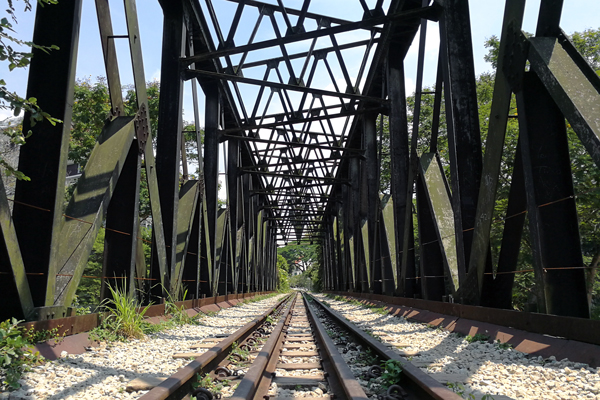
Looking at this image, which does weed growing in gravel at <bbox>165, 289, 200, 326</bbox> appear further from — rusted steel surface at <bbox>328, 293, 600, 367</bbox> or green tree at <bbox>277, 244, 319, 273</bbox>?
green tree at <bbox>277, 244, 319, 273</bbox>

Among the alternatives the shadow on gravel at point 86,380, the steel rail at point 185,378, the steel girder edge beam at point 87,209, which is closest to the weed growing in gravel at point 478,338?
the steel rail at point 185,378

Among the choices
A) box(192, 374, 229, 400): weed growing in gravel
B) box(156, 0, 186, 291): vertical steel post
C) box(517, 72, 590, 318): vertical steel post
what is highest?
box(156, 0, 186, 291): vertical steel post

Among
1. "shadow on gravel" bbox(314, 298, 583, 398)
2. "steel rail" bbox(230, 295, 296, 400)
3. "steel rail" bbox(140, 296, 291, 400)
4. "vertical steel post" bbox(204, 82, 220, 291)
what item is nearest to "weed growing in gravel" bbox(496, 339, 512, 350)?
"shadow on gravel" bbox(314, 298, 583, 398)

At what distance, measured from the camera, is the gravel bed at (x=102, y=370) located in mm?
2600

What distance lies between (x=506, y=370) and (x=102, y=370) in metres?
2.97

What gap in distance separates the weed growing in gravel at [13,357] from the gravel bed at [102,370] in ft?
0.21

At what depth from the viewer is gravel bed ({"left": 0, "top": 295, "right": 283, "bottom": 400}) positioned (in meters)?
2.60

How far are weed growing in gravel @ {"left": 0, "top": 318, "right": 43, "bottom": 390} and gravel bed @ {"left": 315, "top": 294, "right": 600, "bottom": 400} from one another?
271cm

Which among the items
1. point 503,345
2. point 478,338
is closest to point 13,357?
point 503,345

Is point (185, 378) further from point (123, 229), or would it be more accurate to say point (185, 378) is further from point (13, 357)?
point (123, 229)

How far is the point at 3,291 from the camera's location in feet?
11.5

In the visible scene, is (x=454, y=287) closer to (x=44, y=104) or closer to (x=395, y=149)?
(x=395, y=149)

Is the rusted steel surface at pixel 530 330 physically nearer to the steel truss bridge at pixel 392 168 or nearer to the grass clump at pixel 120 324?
the steel truss bridge at pixel 392 168

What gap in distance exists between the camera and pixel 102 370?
325cm
